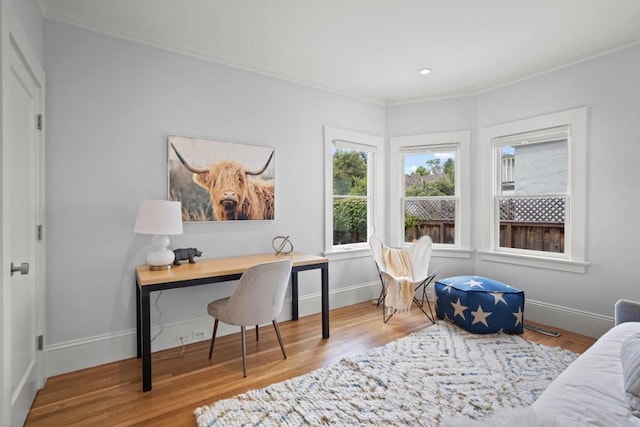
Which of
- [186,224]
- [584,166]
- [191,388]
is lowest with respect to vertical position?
[191,388]

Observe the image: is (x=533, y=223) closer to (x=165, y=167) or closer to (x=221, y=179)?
(x=221, y=179)

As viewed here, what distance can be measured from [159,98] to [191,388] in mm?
2299

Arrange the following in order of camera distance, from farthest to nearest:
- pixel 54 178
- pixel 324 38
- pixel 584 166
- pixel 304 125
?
1. pixel 304 125
2. pixel 584 166
3. pixel 324 38
4. pixel 54 178

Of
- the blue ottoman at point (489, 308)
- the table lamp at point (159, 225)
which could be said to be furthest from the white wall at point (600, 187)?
the table lamp at point (159, 225)

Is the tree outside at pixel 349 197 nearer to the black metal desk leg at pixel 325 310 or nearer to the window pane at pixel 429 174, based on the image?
the window pane at pixel 429 174

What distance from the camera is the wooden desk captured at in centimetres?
228

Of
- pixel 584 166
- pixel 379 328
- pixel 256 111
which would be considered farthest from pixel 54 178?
pixel 584 166

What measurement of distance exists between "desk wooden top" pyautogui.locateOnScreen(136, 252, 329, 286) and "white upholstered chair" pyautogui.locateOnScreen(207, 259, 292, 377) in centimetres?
27

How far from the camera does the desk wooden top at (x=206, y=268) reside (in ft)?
7.77

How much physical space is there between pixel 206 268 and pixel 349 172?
89.4 inches

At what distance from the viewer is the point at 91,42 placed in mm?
2611

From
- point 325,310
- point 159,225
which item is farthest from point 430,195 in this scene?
point 159,225

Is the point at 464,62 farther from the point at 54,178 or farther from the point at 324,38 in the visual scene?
the point at 54,178

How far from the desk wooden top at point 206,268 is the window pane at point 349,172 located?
50.1 inches
